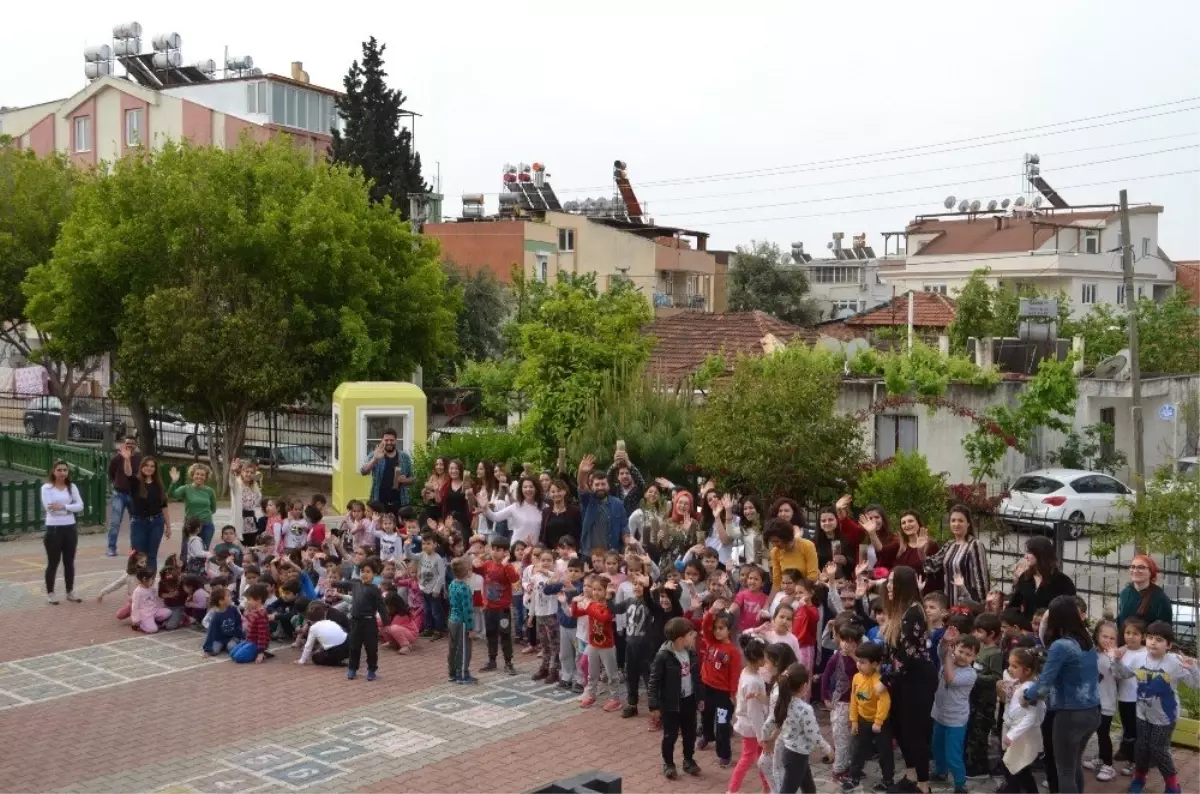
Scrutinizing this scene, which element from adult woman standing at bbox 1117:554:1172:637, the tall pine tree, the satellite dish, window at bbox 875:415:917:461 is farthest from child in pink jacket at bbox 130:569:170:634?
the tall pine tree

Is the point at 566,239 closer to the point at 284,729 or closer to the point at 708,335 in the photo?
the point at 708,335

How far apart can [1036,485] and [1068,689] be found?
15.7 meters

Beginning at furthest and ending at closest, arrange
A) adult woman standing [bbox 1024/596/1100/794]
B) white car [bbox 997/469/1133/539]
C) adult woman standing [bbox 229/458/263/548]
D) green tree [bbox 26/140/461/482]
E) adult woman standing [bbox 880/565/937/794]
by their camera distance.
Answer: green tree [bbox 26/140/461/482]
white car [bbox 997/469/1133/539]
adult woman standing [bbox 229/458/263/548]
adult woman standing [bbox 880/565/937/794]
adult woman standing [bbox 1024/596/1100/794]

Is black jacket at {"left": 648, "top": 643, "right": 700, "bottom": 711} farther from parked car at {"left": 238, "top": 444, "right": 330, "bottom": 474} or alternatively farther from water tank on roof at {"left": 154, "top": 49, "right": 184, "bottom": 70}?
water tank on roof at {"left": 154, "top": 49, "right": 184, "bottom": 70}

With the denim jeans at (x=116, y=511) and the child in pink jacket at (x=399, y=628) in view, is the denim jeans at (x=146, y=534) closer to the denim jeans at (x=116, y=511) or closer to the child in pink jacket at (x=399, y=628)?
the denim jeans at (x=116, y=511)

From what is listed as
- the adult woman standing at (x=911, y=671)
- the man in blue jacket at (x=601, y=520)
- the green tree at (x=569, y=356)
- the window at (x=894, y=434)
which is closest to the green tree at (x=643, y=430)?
the green tree at (x=569, y=356)

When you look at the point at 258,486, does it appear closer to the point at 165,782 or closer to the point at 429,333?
the point at 165,782

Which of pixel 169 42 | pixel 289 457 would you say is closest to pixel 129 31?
pixel 169 42

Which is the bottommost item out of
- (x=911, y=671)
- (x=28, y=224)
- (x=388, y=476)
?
(x=911, y=671)

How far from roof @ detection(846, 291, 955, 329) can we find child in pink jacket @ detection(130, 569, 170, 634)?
3488cm

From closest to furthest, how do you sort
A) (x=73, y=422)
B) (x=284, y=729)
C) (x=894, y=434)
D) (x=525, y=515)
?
(x=284, y=729)
(x=525, y=515)
(x=894, y=434)
(x=73, y=422)

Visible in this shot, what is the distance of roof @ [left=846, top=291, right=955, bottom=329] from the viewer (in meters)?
47.3

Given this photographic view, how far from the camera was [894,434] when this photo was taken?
23688 mm

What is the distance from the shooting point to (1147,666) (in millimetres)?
9797
